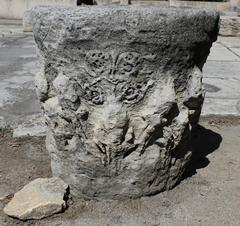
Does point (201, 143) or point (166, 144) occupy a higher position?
point (166, 144)

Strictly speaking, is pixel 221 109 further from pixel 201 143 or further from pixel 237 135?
pixel 201 143

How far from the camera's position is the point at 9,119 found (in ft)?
14.7

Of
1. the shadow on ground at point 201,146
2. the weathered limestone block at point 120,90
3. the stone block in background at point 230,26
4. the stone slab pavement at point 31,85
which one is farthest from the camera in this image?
the stone block in background at point 230,26

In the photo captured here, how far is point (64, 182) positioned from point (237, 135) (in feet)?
5.88

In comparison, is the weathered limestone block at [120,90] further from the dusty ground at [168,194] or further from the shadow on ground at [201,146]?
the shadow on ground at [201,146]

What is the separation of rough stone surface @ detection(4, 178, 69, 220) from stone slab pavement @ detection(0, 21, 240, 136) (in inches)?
47.7

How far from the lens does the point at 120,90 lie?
2.67 metres

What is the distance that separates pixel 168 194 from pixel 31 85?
130 inches

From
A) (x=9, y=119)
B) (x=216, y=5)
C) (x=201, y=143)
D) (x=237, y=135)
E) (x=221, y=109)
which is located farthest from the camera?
(x=216, y=5)

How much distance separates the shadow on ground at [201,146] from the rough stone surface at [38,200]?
86cm

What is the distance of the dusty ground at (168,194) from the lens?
2670 mm

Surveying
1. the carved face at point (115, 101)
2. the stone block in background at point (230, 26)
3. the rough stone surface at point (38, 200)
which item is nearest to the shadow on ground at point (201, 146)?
the carved face at point (115, 101)

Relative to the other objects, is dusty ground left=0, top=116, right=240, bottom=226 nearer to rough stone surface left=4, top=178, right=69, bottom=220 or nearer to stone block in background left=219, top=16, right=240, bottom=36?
rough stone surface left=4, top=178, right=69, bottom=220

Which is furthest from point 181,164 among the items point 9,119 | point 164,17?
point 9,119
